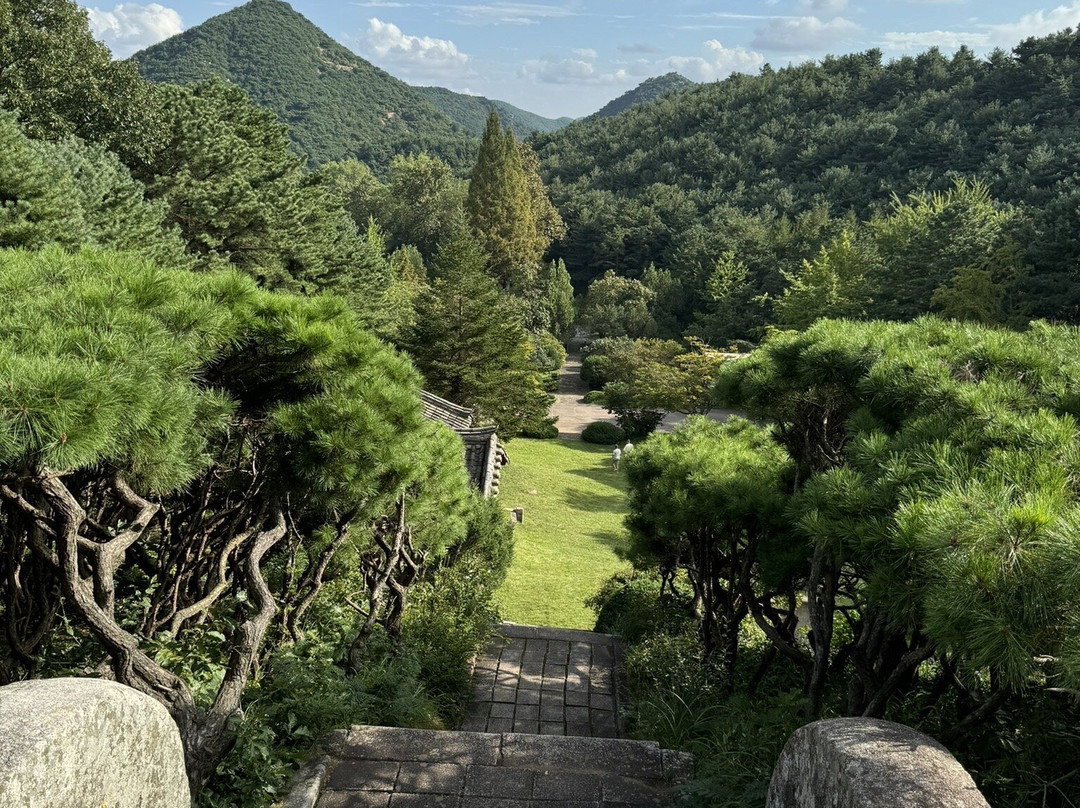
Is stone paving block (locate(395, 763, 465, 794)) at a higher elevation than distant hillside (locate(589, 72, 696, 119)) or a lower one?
lower

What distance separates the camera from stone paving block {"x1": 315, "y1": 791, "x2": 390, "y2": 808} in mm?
4300

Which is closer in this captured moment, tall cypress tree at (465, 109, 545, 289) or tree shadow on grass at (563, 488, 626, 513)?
tree shadow on grass at (563, 488, 626, 513)

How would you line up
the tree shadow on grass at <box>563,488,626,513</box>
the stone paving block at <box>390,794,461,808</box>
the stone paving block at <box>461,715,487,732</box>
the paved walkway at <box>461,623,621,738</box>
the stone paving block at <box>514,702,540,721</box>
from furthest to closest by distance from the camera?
the tree shadow on grass at <box>563,488,626,513</box> < the stone paving block at <box>514,702,540,721</box> < the paved walkway at <box>461,623,621,738</box> < the stone paving block at <box>461,715,487,732</box> < the stone paving block at <box>390,794,461,808</box>

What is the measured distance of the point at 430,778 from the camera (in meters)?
4.55

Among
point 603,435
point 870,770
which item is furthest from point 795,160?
point 870,770

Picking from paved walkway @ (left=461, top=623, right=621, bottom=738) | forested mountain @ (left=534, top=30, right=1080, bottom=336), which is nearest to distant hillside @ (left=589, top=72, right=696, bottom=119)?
forested mountain @ (left=534, top=30, right=1080, bottom=336)

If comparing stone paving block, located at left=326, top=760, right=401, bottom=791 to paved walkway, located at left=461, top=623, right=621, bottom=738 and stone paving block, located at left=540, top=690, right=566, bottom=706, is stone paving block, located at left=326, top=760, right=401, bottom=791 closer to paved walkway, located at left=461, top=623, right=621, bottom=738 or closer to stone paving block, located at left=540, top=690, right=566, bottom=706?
paved walkway, located at left=461, top=623, right=621, bottom=738

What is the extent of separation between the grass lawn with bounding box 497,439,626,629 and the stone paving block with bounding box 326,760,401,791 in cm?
487

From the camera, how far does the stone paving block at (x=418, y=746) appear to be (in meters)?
4.78

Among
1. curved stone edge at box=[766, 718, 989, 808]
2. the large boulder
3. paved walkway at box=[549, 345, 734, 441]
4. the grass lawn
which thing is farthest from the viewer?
paved walkway at box=[549, 345, 734, 441]

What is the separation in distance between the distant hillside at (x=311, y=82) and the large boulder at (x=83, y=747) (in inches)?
3488

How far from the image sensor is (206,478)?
5242 millimetres

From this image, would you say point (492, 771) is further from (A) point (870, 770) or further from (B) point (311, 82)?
(B) point (311, 82)

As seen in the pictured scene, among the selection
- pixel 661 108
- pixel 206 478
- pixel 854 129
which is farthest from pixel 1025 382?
pixel 661 108
